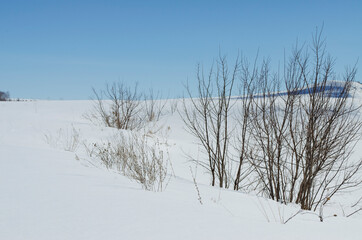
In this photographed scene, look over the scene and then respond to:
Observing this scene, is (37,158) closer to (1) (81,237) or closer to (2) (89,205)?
(2) (89,205)

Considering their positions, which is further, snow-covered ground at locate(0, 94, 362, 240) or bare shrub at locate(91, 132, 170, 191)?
bare shrub at locate(91, 132, 170, 191)

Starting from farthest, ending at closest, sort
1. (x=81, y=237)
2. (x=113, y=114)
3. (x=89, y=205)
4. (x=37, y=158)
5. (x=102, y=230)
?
(x=113, y=114) < (x=37, y=158) < (x=89, y=205) < (x=102, y=230) < (x=81, y=237)

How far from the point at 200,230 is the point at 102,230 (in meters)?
0.66

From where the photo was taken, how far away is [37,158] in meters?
5.15

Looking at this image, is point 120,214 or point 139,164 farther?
point 139,164

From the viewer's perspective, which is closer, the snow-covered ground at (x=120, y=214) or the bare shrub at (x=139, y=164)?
the snow-covered ground at (x=120, y=214)

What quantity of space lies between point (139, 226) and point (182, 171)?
744cm

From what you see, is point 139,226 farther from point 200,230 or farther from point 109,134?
point 109,134

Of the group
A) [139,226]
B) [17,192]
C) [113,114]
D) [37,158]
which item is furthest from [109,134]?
[139,226]

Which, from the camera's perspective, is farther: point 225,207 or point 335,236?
point 225,207

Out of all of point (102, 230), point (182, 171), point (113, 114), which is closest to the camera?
point (102, 230)

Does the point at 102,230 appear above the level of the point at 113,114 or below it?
below

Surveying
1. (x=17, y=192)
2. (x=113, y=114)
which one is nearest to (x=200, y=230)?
(x=17, y=192)

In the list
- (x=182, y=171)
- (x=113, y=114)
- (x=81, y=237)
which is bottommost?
(x=182, y=171)
